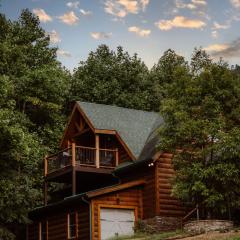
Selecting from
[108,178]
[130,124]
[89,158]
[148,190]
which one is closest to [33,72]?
[130,124]

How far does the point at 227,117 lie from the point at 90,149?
418 inches

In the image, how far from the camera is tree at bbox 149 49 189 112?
59.0 m

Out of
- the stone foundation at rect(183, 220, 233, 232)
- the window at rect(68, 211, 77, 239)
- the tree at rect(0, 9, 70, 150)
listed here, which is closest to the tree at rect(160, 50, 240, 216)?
the stone foundation at rect(183, 220, 233, 232)

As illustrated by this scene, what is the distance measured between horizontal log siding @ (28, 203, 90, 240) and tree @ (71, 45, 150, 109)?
20.5 metres

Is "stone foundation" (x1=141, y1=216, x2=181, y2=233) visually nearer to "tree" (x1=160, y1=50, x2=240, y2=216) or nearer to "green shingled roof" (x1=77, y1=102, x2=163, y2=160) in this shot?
"tree" (x1=160, y1=50, x2=240, y2=216)

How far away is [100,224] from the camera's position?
3334 cm

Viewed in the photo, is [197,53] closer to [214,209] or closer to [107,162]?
[107,162]

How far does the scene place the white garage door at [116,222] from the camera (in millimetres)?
33500

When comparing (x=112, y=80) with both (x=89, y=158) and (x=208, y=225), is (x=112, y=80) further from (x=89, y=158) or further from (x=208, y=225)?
(x=208, y=225)

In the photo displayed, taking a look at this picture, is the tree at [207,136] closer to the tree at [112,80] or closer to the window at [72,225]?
the window at [72,225]

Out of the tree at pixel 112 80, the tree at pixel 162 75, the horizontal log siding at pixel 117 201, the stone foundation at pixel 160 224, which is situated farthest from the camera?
the tree at pixel 162 75

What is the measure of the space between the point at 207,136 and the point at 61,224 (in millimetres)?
11140

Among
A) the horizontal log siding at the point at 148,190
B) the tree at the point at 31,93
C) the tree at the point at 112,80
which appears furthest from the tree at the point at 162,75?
the horizontal log siding at the point at 148,190

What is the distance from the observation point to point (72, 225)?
3531 centimetres
